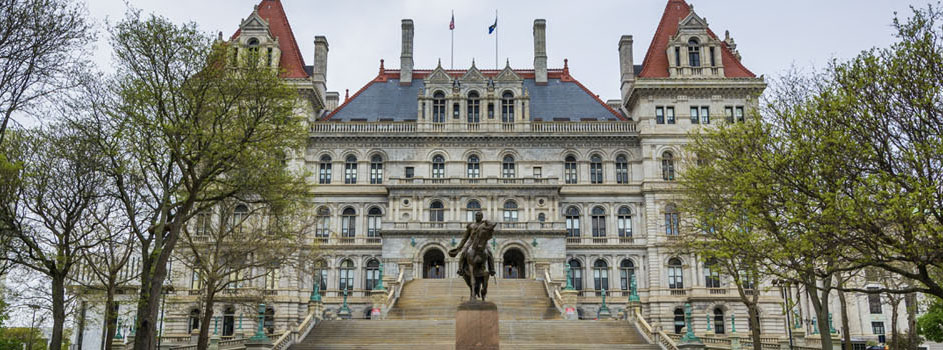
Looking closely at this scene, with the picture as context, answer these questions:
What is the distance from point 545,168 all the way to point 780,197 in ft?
104

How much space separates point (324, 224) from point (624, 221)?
19.9 metres

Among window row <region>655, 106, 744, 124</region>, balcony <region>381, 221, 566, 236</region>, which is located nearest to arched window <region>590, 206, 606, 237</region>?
balcony <region>381, 221, 566, 236</region>

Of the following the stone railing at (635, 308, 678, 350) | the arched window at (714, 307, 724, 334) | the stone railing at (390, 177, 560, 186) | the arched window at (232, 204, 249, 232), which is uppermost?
the stone railing at (390, 177, 560, 186)

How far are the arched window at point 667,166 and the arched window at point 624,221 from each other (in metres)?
3.28

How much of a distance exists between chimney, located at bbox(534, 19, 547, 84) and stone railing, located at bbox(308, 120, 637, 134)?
7.13 meters

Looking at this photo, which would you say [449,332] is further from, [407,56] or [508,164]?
[407,56]

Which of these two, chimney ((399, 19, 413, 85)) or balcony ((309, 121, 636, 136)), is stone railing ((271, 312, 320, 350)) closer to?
balcony ((309, 121, 636, 136))

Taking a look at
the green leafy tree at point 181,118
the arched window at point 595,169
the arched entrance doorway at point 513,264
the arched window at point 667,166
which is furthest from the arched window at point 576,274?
the green leafy tree at point 181,118

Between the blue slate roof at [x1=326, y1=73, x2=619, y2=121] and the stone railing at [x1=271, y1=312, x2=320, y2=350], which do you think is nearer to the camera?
the stone railing at [x1=271, y1=312, x2=320, y2=350]

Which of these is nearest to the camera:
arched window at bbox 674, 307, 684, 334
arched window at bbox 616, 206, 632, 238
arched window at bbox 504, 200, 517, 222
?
arched window at bbox 674, 307, 684, 334

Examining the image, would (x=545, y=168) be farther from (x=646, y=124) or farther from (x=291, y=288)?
(x=291, y=288)

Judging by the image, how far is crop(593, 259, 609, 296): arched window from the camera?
161 feet

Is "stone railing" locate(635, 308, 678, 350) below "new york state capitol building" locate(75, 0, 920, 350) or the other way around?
below

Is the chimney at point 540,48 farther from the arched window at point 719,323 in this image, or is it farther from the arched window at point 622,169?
the arched window at point 719,323
